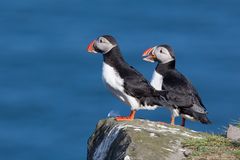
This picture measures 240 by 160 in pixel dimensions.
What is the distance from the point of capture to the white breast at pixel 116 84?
12430 millimetres

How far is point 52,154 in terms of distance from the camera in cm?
2203

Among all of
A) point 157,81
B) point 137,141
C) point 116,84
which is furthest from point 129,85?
point 137,141

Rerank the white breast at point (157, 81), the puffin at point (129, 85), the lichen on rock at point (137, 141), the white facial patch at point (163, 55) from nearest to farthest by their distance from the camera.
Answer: the lichen on rock at point (137, 141) → the puffin at point (129, 85) → the white breast at point (157, 81) → the white facial patch at point (163, 55)

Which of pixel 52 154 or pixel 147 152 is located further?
pixel 52 154

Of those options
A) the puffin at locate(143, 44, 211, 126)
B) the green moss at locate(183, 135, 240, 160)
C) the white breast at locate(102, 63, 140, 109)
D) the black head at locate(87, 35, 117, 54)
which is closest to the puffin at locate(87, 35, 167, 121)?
the white breast at locate(102, 63, 140, 109)

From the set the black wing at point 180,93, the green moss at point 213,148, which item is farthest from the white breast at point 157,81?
the green moss at point 213,148

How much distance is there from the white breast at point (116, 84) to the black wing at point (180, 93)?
1.79 feet

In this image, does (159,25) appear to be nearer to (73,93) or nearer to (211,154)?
(73,93)

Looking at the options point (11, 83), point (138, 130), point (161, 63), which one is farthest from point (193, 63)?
point (138, 130)

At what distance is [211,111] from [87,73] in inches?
118

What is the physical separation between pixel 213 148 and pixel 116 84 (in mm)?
1915

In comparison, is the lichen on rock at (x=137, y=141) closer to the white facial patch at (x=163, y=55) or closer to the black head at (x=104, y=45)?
the black head at (x=104, y=45)

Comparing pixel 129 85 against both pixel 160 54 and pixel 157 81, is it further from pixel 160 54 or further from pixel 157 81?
pixel 160 54

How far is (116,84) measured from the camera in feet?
40.8
